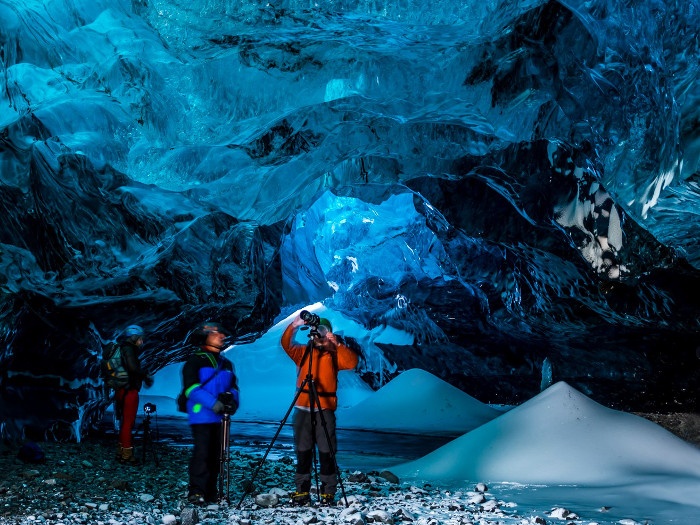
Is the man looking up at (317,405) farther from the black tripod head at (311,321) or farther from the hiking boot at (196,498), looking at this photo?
the hiking boot at (196,498)

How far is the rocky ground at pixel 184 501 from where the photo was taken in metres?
4.62

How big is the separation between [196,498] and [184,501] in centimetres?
12

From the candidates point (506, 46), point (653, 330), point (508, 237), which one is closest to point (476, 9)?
point (506, 46)

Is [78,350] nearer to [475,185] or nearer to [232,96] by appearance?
[232,96]

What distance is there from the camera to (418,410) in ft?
53.5

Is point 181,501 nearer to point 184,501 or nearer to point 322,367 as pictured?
point 184,501

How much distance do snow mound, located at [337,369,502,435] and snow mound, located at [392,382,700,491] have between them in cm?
737

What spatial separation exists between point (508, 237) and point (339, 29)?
564cm

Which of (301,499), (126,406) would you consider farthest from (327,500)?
(126,406)

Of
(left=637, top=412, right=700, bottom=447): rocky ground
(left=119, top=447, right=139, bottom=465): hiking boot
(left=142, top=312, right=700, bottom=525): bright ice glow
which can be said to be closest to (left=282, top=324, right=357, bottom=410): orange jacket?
(left=142, top=312, right=700, bottom=525): bright ice glow

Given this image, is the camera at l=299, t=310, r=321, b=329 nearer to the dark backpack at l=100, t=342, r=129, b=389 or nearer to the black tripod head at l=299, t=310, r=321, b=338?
the black tripod head at l=299, t=310, r=321, b=338

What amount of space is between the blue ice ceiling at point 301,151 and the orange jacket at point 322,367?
2998 millimetres

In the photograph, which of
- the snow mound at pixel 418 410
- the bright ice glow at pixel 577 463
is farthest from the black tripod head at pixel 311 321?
the snow mound at pixel 418 410

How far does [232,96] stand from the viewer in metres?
7.23
